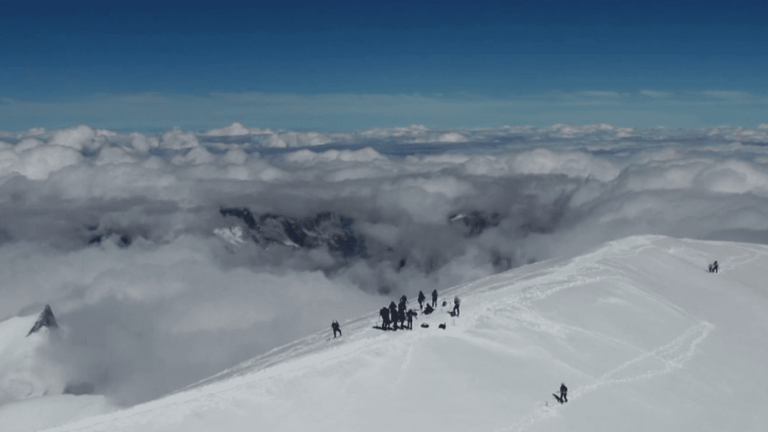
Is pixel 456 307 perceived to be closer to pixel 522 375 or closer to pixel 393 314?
pixel 393 314

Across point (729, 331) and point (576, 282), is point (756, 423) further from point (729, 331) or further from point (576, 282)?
point (576, 282)

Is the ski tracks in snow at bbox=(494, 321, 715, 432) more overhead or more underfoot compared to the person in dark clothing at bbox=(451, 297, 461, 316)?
more underfoot

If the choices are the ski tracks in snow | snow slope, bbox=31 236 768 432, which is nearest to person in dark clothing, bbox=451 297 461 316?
snow slope, bbox=31 236 768 432

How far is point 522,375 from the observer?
3428 cm

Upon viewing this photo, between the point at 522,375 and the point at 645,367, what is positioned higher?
the point at 522,375

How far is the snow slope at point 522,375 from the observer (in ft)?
93.9

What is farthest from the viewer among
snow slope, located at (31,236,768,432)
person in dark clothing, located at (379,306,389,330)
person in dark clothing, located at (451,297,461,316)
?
person in dark clothing, located at (451,297,461,316)

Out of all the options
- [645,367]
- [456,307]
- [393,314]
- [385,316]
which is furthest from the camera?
[456,307]

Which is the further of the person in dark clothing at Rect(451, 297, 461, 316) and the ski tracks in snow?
the person in dark clothing at Rect(451, 297, 461, 316)

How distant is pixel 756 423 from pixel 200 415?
30.7 meters

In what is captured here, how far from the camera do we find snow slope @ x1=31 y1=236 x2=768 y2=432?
Result: 1127 inches

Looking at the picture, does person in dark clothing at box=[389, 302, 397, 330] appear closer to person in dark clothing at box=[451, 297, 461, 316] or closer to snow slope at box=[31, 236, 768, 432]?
snow slope at box=[31, 236, 768, 432]

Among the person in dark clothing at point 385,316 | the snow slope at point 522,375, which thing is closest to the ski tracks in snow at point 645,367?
the snow slope at point 522,375

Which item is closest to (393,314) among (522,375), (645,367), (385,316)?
(385,316)
